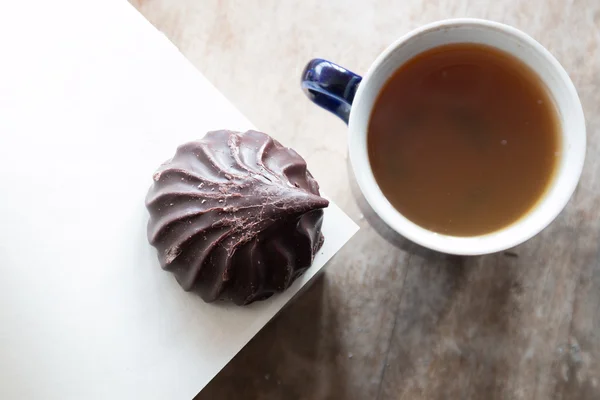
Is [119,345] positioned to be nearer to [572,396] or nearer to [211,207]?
[211,207]

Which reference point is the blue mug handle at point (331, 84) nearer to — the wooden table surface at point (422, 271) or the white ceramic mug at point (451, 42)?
the white ceramic mug at point (451, 42)

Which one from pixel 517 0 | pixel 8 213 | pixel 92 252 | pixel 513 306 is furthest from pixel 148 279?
pixel 517 0

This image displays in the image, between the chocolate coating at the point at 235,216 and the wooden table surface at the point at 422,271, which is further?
the wooden table surface at the point at 422,271

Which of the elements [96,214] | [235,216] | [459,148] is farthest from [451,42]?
[96,214]

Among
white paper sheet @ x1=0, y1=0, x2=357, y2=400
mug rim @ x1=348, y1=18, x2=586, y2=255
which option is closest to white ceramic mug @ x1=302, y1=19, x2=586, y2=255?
mug rim @ x1=348, y1=18, x2=586, y2=255

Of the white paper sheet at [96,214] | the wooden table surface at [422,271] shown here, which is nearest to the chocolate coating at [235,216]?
the white paper sheet at [96,214]

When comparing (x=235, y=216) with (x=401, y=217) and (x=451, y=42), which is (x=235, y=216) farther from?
(x=451, y=42)
